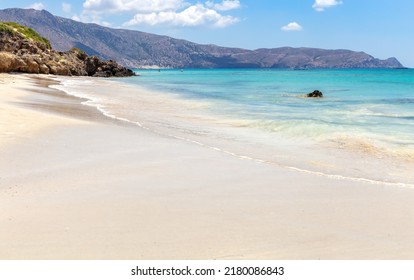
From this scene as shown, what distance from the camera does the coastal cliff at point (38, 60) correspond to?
161 feet

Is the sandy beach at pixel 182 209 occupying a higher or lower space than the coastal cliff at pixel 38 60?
lower

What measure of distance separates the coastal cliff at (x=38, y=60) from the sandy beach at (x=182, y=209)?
43.0 m

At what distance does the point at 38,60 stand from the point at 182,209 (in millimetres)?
53399

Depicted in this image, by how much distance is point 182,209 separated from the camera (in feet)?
19.3

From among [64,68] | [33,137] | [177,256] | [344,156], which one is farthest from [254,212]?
[64,68]

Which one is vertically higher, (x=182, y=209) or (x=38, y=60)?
(x=38, y=60)

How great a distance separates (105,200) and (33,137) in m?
5.26

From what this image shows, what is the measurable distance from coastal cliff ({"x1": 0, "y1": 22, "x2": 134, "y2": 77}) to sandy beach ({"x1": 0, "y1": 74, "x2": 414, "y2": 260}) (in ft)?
141

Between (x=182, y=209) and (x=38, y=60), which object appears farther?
(x=38, y=60)

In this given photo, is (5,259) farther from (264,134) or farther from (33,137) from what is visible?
(264,134)

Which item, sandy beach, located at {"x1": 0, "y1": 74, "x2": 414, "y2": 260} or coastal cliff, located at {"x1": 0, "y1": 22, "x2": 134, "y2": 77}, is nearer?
sandy beach, located at {"x1": 0, "y1": 74, "x2": 414, "y2": 260}

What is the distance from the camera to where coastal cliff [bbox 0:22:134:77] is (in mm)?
49000

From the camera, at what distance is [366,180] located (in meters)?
7.91

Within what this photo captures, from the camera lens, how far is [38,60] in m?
53.9
